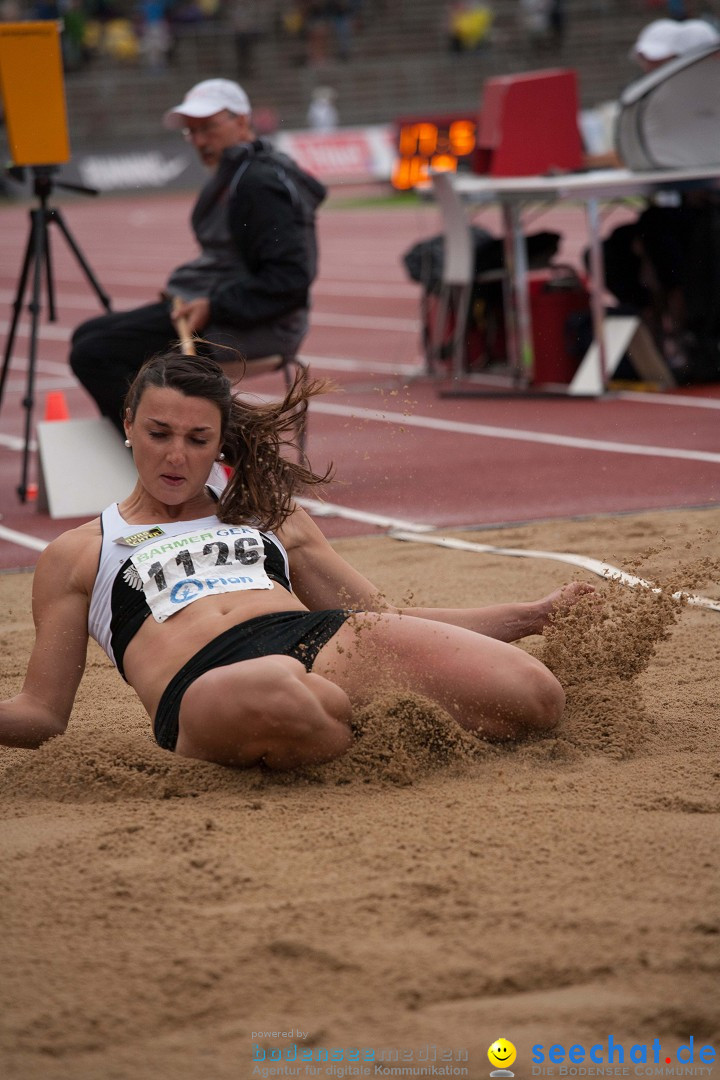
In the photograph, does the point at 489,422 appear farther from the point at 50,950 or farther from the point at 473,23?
the point at 473,23

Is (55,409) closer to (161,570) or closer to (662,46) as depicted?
(161,570)

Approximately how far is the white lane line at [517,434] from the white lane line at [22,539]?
5.76 ft

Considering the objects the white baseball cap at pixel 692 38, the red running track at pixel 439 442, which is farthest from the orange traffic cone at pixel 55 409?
the white baseball cap at pixel 692 38

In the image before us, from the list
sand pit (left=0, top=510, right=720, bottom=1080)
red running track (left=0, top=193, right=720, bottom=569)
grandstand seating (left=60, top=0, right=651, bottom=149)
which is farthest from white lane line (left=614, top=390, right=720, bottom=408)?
grandstand seating (left=60, top=0, right=651, bottom=149)

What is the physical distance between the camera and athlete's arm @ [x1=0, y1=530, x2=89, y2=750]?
10.4 feet

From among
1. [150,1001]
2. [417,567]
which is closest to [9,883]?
[150,1001]

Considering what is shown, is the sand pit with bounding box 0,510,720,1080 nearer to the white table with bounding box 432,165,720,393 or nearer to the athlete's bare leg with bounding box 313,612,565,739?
the athlete's bare leg with bounding box 313,612,565,739

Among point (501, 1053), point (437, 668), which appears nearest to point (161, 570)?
point (437, 668)

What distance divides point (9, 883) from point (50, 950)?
0.31 m

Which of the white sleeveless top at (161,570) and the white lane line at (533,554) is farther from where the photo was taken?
the white lane line at (533,554)

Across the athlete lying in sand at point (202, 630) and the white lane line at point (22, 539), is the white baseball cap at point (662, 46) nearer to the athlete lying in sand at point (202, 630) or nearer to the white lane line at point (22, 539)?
Result: the white lane line at point (22, 539)

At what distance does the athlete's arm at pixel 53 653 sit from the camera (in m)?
3.18

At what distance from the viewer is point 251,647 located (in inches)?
120

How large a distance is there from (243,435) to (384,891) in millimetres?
1292
